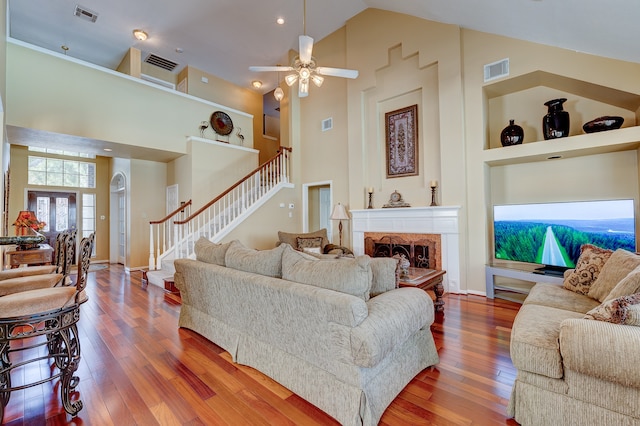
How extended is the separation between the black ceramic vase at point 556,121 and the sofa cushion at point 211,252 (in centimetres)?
433

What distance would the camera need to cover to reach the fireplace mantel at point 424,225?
4473 millimetres

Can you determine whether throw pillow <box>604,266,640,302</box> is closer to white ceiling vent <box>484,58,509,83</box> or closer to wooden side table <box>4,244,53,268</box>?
white ceiling vent <box>484,58,509,83</box>

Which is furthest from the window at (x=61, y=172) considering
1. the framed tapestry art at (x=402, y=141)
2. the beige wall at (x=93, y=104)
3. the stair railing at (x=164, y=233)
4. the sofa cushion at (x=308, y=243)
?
the framed tapestry art at (x=402, y=141)

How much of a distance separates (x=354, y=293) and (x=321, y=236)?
160 inches

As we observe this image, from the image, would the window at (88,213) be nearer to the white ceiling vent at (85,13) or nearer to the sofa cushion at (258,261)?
the white ceiling vent at (85,13)

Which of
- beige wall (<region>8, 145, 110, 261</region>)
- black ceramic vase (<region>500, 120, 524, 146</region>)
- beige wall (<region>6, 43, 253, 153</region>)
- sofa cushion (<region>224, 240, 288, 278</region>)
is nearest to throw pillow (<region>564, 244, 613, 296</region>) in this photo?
black ceramic vase (<region>500, 120, 524, 146</region>)

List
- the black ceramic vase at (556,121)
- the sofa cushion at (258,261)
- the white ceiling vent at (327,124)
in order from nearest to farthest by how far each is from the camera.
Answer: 1. the sofa cushion at (258,261)
2. the black ceramic vase at (556,121)
3. the white ceiling vent at (327,124)

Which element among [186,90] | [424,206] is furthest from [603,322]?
[186,90]

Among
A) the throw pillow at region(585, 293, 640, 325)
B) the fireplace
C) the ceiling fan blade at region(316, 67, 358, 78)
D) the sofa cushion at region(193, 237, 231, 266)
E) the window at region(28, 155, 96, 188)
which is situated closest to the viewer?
the throw pillow at region(585, 293, 640, 325)

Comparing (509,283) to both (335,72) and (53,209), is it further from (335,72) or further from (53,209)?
(53,209)

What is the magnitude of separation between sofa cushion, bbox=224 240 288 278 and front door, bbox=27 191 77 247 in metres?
7.33

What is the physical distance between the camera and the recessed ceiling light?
6045 millimetres

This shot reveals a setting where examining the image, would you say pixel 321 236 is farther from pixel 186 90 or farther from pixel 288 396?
pixel 186 90

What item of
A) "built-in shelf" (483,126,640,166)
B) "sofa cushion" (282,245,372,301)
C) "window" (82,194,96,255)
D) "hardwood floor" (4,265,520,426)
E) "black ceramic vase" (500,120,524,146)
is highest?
"black ceramic vase" (500,120,524,146)
